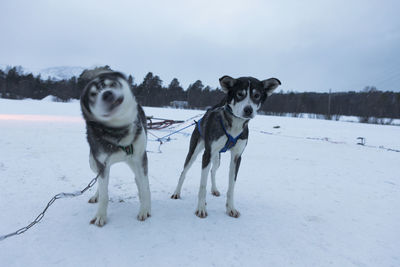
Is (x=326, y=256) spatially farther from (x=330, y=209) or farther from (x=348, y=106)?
(x=348, y=106)

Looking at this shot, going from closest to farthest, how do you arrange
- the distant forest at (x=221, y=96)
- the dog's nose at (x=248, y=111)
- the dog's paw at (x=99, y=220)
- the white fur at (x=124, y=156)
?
the white fur at (x=124, y=156)
the dog's paw at (x=99, y=220)
the dog's nose at (x=248, y=111)
the distant forest at (x=221, y=96)

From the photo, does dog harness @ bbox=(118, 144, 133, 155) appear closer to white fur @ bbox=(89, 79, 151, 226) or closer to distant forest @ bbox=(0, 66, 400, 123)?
white fur @ bbox=(89, 79, 151, 226)

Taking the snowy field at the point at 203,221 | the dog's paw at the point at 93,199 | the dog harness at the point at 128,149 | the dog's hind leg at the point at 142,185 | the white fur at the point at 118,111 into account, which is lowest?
the snowy field at the point at 203,221

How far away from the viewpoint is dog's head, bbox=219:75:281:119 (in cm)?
286

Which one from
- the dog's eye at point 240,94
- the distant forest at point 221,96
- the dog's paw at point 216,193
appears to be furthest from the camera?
the distant forest at point 221,96

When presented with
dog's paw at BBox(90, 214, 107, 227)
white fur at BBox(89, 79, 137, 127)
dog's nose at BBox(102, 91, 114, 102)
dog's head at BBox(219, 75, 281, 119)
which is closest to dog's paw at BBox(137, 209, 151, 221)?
dog's paw at BBox(90, 214, 107, 227)

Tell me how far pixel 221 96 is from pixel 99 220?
42.8 m

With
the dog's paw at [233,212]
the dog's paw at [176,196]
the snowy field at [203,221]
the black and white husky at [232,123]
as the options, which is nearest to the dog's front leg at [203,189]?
the black and white husky at [232,123]

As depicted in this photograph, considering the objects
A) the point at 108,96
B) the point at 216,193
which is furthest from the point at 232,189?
the point at 108,96

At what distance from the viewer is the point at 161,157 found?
20.6ft

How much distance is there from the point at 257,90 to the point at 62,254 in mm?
2771

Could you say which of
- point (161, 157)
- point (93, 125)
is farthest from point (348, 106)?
point (93, 125)

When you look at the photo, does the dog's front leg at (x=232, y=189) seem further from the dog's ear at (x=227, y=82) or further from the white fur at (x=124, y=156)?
the white fur at (x=124, y=156)

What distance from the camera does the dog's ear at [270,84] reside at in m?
3.17
